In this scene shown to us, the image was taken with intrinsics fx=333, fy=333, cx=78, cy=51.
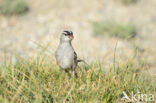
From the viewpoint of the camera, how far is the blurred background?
334 inches

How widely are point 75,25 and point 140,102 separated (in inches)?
239

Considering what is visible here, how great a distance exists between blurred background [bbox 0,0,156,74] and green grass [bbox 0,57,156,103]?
11.8 ft

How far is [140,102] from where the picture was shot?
359cm

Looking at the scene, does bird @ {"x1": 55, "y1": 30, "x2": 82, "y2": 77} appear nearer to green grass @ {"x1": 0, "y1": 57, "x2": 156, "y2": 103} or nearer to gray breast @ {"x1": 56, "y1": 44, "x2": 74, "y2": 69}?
gray breast @ {"x1": 56, "y1": 44, "x2": 74, "y2": 69}

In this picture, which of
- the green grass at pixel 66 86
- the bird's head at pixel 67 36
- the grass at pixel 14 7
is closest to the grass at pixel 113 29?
the grass at pixel 14 7

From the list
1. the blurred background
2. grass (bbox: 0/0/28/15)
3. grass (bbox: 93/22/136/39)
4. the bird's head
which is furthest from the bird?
grass (bbox: 0/0/28/15)

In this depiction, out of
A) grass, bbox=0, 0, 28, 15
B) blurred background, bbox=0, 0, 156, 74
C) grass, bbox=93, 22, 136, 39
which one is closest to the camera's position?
blurred background, bbox=0, 0, 156, 74

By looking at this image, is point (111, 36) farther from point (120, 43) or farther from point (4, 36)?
point (4, 36)

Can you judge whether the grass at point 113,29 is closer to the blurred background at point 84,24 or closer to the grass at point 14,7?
A: the blurred background at point 84,24

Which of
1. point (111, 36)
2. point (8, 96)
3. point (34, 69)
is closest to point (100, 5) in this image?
point (111, 36)

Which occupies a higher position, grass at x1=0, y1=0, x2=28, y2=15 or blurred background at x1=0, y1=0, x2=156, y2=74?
grass at x1=0, y1=0, x2=28, y2=15

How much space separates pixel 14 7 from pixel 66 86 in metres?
6.97

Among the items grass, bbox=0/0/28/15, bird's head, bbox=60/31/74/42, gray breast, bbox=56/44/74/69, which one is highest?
grass, bbox=0/0/28/15

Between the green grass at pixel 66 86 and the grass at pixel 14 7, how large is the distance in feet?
19.7
